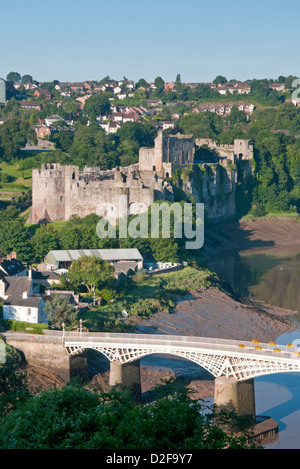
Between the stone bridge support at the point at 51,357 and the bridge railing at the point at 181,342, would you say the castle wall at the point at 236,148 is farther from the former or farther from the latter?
the stone bridge support at the point at 51,357

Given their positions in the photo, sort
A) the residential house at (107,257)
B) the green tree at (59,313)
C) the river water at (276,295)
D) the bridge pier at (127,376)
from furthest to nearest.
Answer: the residential house at (107,257) → the green tree at (59,313) → the bridge pier at (127,376) → the river water at (276,295)

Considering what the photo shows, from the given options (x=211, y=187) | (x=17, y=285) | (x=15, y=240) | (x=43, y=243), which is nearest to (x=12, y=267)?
(x=17, y=285)

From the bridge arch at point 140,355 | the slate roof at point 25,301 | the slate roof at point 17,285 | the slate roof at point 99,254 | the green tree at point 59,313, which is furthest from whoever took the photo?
the slate roof at point 99,254

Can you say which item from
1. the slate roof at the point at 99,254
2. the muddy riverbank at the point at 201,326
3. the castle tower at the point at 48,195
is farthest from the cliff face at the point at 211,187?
the muddy riverbank at the point at 201,326

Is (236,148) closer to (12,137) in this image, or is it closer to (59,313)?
(12,137)

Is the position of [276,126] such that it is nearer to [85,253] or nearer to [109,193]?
[109,193]

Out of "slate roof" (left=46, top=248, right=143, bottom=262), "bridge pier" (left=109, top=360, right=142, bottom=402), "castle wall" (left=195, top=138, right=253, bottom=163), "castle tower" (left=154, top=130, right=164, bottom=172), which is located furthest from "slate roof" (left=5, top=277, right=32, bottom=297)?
"castle wall" (left=195, top=138, right=253, bottom=163)

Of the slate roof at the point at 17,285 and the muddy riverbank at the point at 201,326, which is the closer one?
the muddy riverbank at the point at 201,326

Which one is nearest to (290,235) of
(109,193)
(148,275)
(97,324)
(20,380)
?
(109,193)
